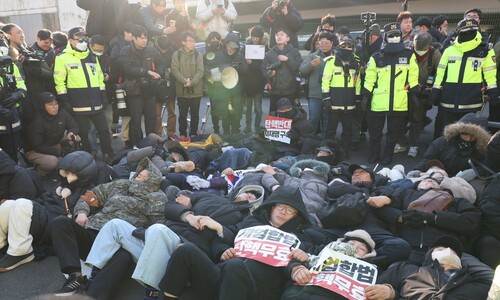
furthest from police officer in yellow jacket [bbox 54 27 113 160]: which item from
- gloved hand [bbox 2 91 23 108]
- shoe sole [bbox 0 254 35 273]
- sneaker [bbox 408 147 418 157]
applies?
sneaker [bbox 408 147 418 157]

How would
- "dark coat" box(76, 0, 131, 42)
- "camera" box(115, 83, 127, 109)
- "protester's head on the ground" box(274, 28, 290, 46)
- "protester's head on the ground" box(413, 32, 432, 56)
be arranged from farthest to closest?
"dark coat" box(76, 0, 131, 42) → "protester's head on the ground" box(274, 28, 290, 46) → "camera" box(115, 83, 127, 109) → "protester's head on the ground" box(413, 32, 432, 56)

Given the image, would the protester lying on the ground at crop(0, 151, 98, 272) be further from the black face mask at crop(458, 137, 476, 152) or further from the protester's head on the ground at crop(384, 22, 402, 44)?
the protester's head on the ground at crop(384, 22, 402, 44)

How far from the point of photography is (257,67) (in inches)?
291

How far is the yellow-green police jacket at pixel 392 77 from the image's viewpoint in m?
6.05

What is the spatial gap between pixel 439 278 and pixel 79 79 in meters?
5.24

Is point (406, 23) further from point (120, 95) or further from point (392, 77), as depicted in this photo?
point (120, 95)

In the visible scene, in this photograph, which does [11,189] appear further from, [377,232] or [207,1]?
[207,1]

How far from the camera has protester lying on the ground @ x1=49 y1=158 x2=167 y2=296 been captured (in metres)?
3.46

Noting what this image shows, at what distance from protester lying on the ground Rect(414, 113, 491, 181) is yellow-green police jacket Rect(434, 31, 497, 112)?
126 centimetres

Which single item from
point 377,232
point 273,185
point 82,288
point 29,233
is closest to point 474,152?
point 377,232

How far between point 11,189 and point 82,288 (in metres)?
1.42

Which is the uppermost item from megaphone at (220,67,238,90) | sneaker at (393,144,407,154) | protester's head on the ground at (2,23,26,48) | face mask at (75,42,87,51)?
protester's head on the ground at (2,23,26,48)

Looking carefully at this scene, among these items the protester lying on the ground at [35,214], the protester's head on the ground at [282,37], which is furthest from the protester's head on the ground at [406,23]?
the protester lying on the ground at [35,214]

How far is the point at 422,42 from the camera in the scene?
6.39m
